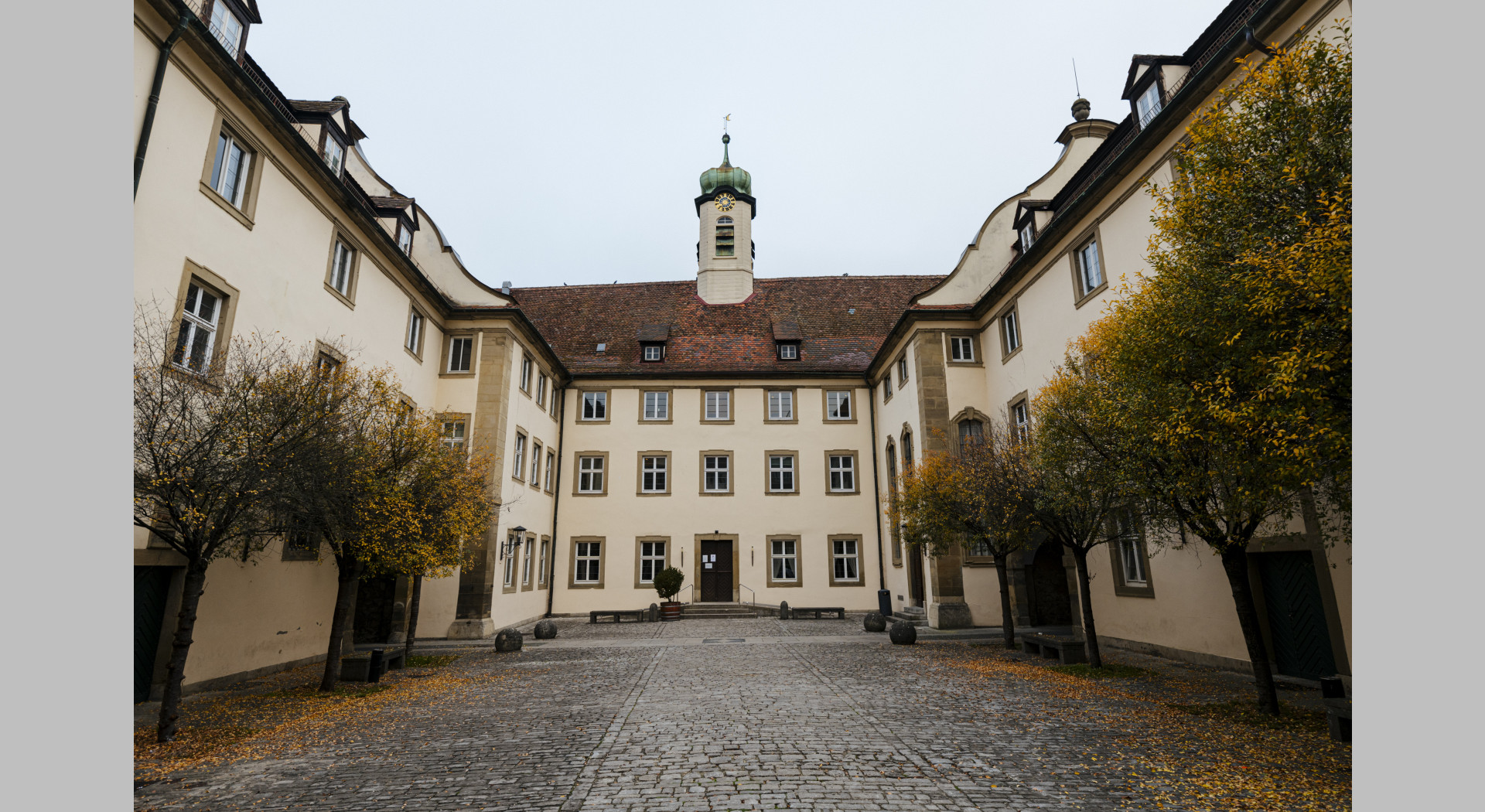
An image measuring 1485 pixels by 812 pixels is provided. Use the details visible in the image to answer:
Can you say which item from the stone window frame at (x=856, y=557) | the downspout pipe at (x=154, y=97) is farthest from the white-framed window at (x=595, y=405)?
the downspout pipe at (x=154, y=97)

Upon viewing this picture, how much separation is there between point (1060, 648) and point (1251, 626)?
15.2 feet

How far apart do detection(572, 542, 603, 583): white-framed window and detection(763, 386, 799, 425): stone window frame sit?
7.67 m

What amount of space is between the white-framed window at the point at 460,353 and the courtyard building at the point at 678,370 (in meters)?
0.13

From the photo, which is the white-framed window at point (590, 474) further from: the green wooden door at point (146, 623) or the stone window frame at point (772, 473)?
the green wooden door at point (146, 623)

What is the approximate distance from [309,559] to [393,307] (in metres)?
6.50

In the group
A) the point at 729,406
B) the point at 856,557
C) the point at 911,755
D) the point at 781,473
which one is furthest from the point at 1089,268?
the point at 729,406

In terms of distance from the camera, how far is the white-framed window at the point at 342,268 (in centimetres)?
1573

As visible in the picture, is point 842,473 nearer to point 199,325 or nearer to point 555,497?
point 555,497

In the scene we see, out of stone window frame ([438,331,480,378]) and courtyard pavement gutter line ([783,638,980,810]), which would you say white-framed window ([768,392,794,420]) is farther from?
courtyard pavement gutter line ([783,638,980,810])

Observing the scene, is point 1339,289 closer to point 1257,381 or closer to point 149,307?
point 1257,381

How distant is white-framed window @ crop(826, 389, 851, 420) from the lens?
28016 mm

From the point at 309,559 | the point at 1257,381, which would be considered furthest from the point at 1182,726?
the point at 309,559

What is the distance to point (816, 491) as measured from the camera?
2728 cm

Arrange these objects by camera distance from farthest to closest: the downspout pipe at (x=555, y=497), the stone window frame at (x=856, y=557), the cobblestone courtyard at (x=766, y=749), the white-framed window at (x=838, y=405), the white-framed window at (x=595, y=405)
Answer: the white-framed window at (x=838, y=405)
the white-framed window at (x=595, y=405)
the stone window frame at (x=856, y=557)
the downspout pipe at (x=555, y=497)
the cobblestone courtyard at (x=766, y=749)
